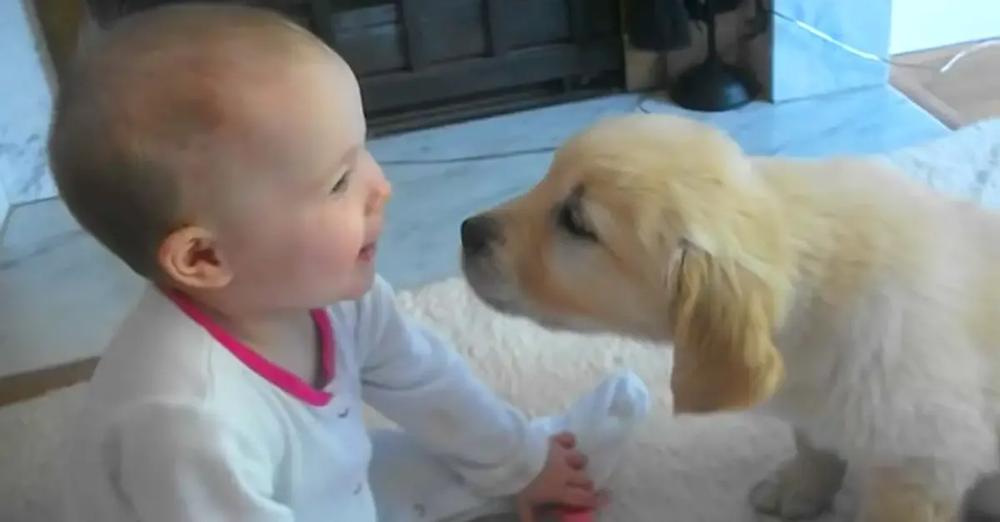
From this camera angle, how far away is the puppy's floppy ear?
1.03 metres

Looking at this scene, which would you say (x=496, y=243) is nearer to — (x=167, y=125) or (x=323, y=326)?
(x=323, y=326)

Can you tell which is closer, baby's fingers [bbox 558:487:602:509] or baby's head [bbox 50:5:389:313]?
baby's head [bbox 50:5:389:313]

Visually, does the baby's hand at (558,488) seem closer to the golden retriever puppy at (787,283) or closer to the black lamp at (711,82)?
the golden retriever puppy at (787,283)

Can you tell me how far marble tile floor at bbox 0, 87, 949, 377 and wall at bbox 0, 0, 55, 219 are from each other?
0.05 metres

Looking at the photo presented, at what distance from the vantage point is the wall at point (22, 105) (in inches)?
91.0

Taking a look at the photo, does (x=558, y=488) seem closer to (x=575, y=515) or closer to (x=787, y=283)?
(x=575, y=515)

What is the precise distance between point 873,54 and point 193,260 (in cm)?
174

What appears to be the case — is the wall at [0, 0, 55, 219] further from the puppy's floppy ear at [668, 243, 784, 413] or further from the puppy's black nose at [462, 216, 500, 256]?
the puppy's floppy ear at [668, 243, 784, 413]

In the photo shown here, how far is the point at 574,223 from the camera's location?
3.61 feet

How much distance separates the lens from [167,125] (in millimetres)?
978

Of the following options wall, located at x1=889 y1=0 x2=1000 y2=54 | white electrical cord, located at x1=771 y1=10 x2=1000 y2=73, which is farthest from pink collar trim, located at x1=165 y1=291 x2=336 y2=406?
wall, located at x1=889 y1=0 x2=1000 y2=54

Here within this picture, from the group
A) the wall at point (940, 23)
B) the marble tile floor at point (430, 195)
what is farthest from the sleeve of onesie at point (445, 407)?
the wall at point (940, 23)

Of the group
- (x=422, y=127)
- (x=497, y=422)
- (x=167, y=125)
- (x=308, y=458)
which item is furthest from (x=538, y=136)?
(x=167, y=125)

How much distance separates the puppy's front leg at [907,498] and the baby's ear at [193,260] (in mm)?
637
